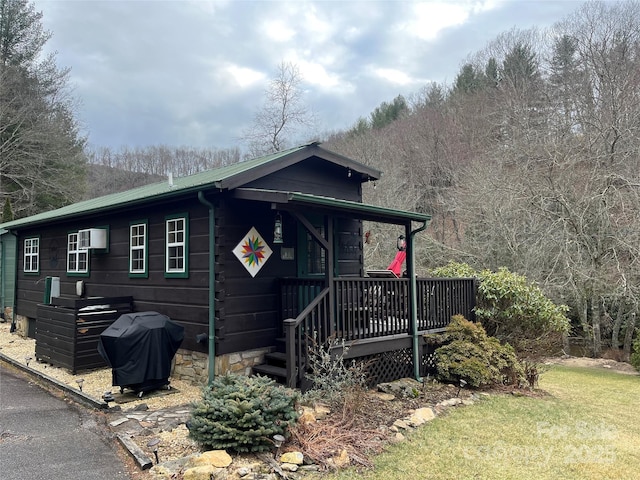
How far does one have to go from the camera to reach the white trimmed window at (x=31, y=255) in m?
11.7

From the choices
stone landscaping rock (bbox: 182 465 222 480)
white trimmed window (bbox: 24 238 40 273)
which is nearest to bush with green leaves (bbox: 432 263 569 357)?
stone landscaping rock (bbox: 182 465 222 480)

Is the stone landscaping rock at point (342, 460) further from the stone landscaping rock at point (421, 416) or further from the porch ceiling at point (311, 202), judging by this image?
the porch ceiling at point (311, 202)

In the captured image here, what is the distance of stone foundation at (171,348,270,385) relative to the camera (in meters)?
6.20

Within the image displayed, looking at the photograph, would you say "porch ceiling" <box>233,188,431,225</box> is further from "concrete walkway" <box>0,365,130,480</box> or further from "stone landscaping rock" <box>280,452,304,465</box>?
"concrete walkway" <box>0,365,130,480</box>

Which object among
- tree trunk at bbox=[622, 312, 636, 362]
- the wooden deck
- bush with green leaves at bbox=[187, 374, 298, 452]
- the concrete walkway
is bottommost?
tree trunk at bbox=[622, 312, 636, 362]

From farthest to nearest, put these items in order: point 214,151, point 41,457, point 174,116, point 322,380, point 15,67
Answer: point 214,151
point 174,116
point 15,67
point 322,380
point 41,457

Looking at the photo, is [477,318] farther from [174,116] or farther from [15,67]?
[15,67]

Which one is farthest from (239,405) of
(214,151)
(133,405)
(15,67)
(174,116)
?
(214,151)

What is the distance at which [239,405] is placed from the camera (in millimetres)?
4051

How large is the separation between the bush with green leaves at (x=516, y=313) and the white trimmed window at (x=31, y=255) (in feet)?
36.6

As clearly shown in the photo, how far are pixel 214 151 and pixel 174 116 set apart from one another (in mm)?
10319

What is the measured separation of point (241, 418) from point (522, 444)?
2.99 metres

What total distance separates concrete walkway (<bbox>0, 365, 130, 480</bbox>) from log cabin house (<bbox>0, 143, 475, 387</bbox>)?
5.29 feet

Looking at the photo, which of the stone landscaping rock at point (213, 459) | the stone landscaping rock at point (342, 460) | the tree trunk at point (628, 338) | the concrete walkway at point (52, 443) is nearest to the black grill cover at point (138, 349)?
the concrete walkway at point (52, 443)
